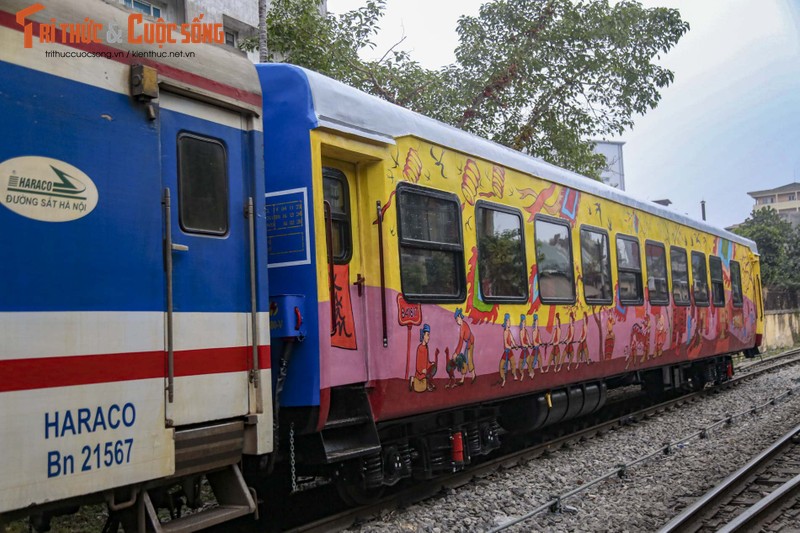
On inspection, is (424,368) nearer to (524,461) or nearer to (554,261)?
(524,461)

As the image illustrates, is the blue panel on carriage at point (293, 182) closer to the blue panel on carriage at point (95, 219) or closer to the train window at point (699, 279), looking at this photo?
the blue panel on carriage at point (95, 219)

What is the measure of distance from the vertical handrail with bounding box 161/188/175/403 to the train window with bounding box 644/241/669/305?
28.4 ft

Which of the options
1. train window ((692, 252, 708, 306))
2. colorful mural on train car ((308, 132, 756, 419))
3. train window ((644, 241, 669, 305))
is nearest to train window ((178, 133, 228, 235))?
colorful mural on train car ((308, 132, 756, 419))

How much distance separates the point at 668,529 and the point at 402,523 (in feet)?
6.59

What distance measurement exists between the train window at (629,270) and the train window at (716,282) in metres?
4.10

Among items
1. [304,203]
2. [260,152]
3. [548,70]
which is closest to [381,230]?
[304,203]

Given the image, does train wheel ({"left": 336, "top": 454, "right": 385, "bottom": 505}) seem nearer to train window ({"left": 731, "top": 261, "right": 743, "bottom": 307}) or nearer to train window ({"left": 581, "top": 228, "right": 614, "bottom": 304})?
train window ({"left": 581, "top": 228, "right": 614, "bottom": 304})

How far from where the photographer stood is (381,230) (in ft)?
19.1

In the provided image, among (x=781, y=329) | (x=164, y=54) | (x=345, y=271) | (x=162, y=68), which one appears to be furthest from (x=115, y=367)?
(x=781, y=329)

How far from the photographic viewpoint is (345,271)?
562 cm

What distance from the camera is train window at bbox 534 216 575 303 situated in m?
8.27

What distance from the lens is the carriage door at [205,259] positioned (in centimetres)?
414

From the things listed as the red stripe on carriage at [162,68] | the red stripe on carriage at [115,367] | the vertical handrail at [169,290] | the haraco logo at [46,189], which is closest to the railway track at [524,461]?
the red stripe on carriage at [115,367]

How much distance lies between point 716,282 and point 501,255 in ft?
29.0
